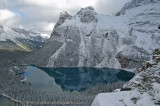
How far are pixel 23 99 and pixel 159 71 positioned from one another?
95875mm

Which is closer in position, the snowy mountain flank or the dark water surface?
the snowy mountain flank

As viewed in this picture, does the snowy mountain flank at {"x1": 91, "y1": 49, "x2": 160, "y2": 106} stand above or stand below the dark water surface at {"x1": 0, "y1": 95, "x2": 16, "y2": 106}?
above

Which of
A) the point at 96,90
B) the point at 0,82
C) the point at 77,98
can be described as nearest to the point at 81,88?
the point at 96,90

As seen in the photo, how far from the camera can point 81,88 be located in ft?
536

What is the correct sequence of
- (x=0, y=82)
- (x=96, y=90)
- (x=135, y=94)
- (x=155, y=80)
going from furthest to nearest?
(x=0, y=82) → (x=96, y=90) → (x=155, y=80) → (x=135, y=94)

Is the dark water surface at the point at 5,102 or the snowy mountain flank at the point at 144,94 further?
the dark water surface at the point at 5,102

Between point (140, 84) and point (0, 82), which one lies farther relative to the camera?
point (0, 82)

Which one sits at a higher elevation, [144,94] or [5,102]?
[144,94]

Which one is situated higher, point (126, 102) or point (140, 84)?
point (140, 84)

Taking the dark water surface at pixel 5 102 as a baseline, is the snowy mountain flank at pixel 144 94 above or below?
above

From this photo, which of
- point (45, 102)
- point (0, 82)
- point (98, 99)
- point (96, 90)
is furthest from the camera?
point (0, 82)

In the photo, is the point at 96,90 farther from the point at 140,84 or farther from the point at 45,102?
the point at 140,84

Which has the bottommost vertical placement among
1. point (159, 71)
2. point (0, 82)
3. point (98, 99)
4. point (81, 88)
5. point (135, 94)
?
point (81, 88)

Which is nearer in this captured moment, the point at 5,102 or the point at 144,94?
the point at 144,94
